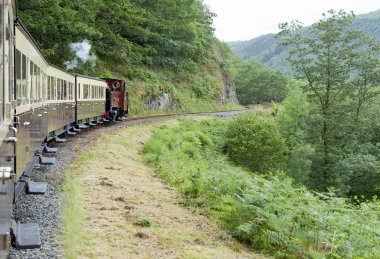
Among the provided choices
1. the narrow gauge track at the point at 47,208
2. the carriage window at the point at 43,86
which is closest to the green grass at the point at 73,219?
the narrow gauge track at the point at 47,208

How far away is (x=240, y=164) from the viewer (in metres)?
30.0

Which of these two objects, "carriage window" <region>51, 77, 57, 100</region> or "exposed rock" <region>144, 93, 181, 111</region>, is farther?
"exposed rock" <region>144, 93, 181, 111</region>

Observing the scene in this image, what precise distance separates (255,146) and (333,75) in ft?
24.2

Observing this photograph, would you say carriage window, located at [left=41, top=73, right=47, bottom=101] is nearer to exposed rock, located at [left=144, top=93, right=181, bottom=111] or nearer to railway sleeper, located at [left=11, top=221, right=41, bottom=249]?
railway sleeper, located at [left=11, top=221, right=41, bottom=249]

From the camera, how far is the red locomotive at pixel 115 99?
2658 cm

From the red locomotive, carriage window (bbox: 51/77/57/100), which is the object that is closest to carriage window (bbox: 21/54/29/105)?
carriage window (bbox: 51/77/57/100)

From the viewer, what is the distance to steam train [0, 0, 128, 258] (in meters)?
4.39

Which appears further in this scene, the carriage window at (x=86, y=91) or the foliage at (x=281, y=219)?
the carriage window at (x=86, y=91)

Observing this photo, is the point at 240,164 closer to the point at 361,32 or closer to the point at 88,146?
the point at 361,32

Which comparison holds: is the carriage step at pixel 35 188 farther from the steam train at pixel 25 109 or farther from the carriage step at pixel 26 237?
A: the carriage step at pixel 26 237

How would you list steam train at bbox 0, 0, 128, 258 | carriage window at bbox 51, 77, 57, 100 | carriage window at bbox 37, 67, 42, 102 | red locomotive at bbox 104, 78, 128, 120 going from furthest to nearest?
red locomotive at bbox 104, 78, 128, 120
carriage window at bbox 51, 77, 57, 100
carriage window at bbox 37, 67, 42, 102
steam train at bbox 0, 0, 128, 258

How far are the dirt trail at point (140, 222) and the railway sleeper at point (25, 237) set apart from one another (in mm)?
730

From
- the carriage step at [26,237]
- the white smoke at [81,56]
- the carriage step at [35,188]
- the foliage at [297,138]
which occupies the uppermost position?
the white smoke at [81,56]

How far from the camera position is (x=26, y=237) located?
524cm
